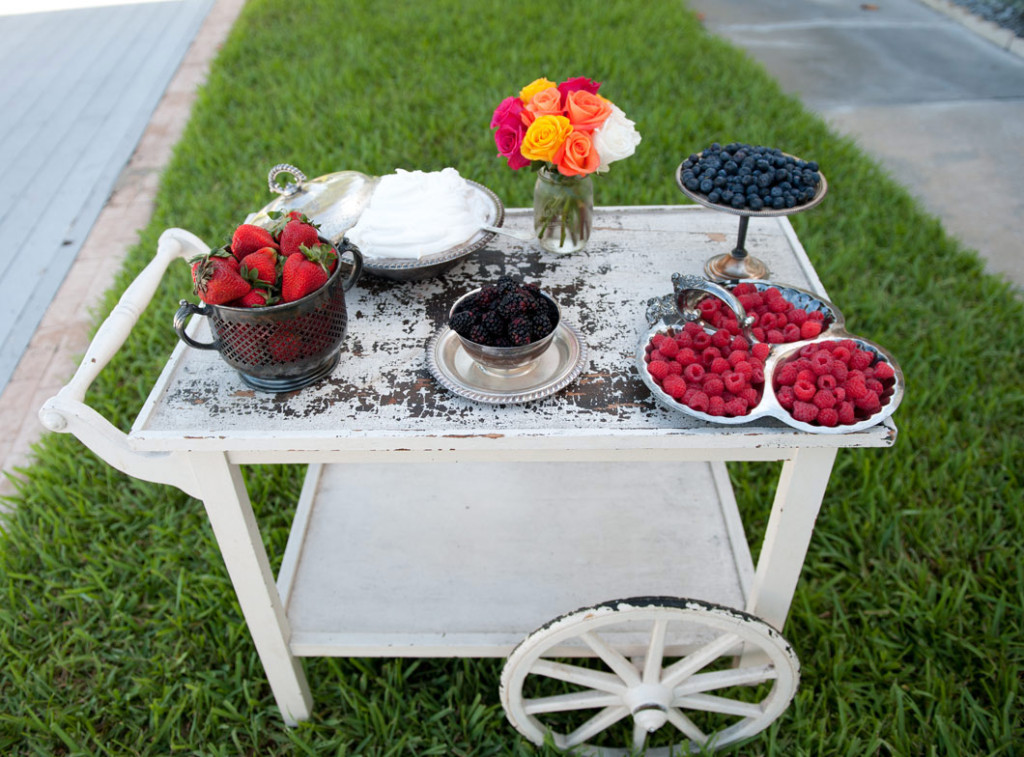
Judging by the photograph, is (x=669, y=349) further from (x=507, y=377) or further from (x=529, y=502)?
(x=529, y=502)

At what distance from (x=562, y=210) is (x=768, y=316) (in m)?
0.45

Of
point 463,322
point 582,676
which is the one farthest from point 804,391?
point 582,676

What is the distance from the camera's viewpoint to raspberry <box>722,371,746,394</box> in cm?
119

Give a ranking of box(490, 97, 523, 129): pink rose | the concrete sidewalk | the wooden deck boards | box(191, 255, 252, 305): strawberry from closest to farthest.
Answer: box(191, 255, 252, 305): strawberry < box(490, 97, 523, 129): pink rose < the wooden deck boards < the concrete sidewalk

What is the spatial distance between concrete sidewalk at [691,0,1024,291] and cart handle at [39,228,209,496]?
9.55ft

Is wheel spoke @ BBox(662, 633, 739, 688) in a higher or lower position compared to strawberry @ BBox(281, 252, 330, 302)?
lower

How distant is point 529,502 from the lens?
6.05 ft

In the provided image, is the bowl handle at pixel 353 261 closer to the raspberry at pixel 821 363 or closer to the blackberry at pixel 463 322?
the blackberry at pixel 463 322

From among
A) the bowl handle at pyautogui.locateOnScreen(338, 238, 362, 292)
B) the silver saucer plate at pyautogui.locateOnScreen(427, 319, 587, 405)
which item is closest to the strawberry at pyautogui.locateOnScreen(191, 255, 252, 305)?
the bowl handle at pyautogui.locateOnScreen(338, 238, 362, 292)

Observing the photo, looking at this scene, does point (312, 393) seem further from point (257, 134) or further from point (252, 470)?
point (257, 134)

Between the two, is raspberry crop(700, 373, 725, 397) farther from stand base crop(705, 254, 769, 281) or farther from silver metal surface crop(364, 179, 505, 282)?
silver metal surface crop(364, 179, 505, 282)

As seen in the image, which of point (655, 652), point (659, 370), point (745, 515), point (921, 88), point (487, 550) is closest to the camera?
point (659, 370)

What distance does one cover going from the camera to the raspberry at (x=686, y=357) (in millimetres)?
1238

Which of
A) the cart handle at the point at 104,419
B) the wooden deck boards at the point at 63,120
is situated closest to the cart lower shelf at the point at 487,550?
the cart handle at the point at 104,419
